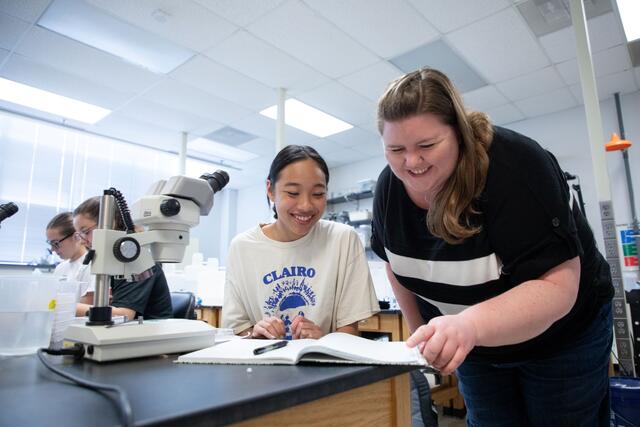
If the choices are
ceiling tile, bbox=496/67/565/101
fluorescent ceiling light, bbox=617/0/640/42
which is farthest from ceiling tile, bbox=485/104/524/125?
fluorescent ceiling light, bbox=617/0/640/42

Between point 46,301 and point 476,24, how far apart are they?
2.92m

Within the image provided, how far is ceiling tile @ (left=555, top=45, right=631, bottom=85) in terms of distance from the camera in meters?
3.18

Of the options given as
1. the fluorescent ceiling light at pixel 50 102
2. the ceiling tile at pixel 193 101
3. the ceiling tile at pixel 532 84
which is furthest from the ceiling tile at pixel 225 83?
the ceiling tile at pixel 532 84

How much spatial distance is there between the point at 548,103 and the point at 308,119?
2.45 m

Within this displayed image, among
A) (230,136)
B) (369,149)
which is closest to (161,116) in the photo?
(230,136)

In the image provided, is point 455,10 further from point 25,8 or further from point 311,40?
point 25,8

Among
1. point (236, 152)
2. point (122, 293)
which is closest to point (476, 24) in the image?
point (122, 293)

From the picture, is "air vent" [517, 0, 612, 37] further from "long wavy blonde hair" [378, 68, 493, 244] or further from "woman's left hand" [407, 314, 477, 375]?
"woman's left hand" [407, 314, 477, 375]

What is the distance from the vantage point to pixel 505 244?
724mm

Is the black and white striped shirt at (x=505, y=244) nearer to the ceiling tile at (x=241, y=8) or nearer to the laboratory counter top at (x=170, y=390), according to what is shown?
the laboratory counter top at (x=170, y=390)

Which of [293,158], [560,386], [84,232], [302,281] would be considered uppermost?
[293,158]

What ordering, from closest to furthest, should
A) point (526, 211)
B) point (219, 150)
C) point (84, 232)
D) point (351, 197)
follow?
point (526, 211) → point (84, 232) → point (219, 150) → point (351, 197)

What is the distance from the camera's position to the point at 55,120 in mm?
4195

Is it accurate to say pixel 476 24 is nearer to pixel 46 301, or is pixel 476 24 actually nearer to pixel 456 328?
pixel 456 328
